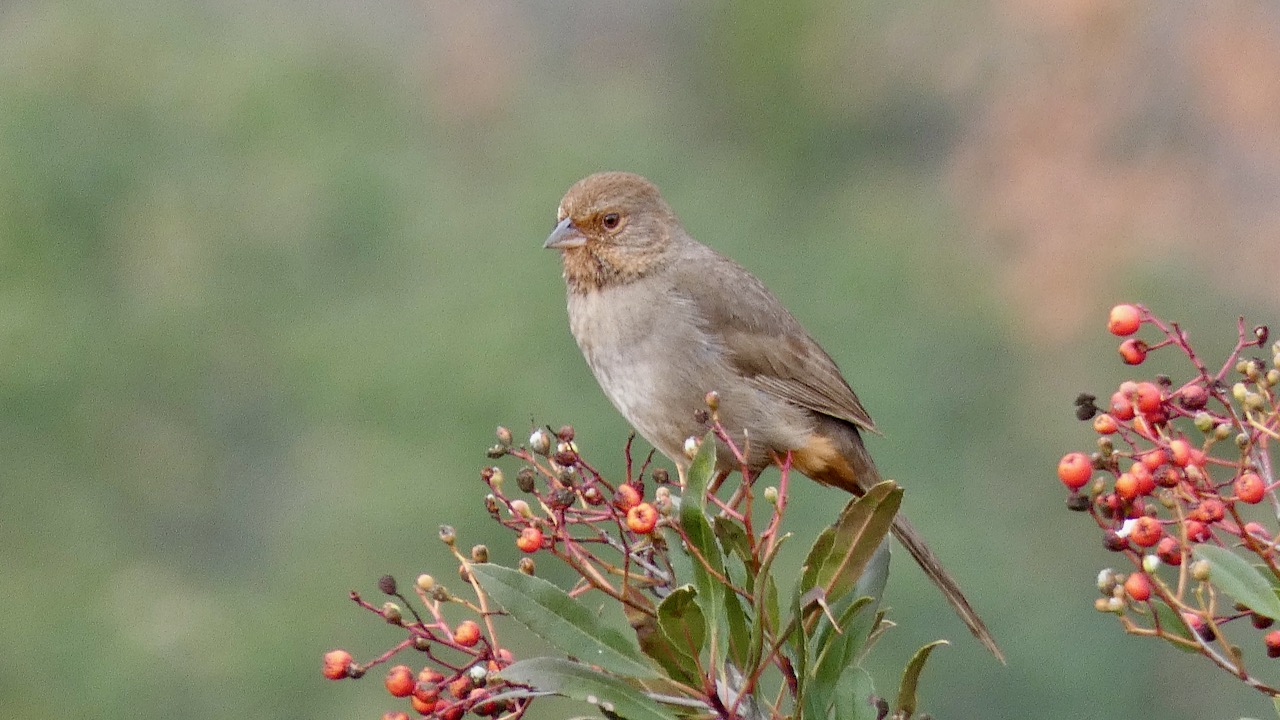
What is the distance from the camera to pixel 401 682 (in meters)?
2.51

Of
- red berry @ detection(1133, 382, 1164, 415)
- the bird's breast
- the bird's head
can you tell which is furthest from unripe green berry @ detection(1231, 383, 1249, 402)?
the bird's head

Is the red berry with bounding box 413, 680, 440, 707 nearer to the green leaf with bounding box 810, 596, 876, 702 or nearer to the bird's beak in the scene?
the green leaf with bounding box 810, 596, 876, 702

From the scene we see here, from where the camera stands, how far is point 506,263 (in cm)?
1329

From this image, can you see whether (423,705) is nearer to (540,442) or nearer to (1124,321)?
(540,442)

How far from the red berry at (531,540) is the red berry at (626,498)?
14 centimetres

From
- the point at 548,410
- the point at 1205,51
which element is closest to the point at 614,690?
the point at 548,410

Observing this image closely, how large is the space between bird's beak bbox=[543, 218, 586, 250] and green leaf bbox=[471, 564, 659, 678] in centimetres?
222

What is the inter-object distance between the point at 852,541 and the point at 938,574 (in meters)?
1.67

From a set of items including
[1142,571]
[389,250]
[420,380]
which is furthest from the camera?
[389,250]

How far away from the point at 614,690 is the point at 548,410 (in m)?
8.82

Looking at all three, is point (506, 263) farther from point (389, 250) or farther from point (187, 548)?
point (187, 548)

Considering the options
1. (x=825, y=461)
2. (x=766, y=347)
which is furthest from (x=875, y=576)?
(x=766, y=347)

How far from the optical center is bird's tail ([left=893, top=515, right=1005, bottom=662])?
3824 mm

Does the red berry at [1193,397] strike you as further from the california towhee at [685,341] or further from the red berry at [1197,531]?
the california towhee at [685,341]
